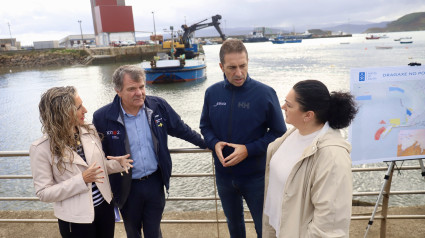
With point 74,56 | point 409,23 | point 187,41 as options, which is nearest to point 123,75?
point 187,41

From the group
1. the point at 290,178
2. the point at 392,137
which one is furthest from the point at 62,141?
the point at 392,137

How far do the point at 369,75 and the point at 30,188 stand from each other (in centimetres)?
856

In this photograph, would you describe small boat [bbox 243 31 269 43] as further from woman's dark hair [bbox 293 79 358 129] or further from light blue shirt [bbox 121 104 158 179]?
woman's dark hair [bbox 293 79 358 129]

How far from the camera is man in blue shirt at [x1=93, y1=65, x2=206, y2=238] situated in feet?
5.92

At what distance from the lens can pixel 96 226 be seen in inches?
68.9

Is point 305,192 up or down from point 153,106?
down

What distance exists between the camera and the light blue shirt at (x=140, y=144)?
185cm

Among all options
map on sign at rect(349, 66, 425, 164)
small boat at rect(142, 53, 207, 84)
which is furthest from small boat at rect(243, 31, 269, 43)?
map on sign at rect(349, 66, 425, 164)

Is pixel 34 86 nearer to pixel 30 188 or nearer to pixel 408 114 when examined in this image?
pixel 30 188

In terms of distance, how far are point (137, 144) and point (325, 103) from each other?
1187 mm

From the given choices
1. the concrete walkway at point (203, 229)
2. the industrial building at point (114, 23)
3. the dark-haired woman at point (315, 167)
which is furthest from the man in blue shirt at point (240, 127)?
the industrial building at point (114, 23)

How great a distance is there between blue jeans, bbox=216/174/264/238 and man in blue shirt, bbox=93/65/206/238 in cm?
42

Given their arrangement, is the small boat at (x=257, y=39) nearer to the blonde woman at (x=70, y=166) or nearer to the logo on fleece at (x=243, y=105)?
the logo on fleece at (x=243, y=105)

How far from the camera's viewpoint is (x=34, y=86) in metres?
25.8
